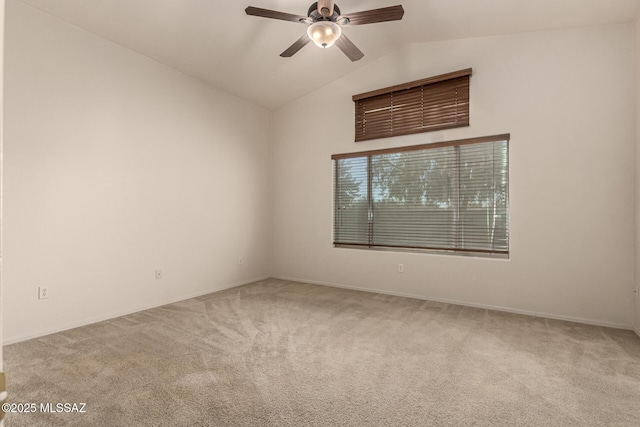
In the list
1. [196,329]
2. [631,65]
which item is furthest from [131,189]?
[631,65]

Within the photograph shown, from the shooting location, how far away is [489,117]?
13.4ft

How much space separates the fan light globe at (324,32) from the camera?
2.96 m

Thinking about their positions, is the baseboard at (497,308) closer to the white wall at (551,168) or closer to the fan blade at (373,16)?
the white wall at (551,168)

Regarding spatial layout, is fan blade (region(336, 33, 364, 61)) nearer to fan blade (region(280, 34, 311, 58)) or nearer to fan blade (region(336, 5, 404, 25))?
fan blade (region(336, 5, 404, 25))

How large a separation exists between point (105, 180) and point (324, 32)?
273cm

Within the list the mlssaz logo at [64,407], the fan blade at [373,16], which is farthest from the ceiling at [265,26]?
the mlssaz logo at [64,407]

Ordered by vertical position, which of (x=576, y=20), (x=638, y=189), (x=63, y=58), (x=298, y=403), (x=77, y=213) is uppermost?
(x=576, y=20)

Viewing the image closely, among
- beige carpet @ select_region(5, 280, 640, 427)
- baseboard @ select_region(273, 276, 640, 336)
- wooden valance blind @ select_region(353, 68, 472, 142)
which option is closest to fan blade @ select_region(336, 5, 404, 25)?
wooden valance blind @ select_region(353, 68, 472, 142)

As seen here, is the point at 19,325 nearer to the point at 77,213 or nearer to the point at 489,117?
the point at 77,213

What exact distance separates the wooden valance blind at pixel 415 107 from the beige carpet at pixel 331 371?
2420 millimetres

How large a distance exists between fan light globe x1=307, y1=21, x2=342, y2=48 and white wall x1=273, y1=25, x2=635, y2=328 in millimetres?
1984

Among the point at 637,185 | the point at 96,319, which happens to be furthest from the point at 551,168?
the point at 96,319

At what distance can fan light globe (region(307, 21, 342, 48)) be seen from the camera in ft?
9.71

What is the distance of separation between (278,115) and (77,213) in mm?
3471
